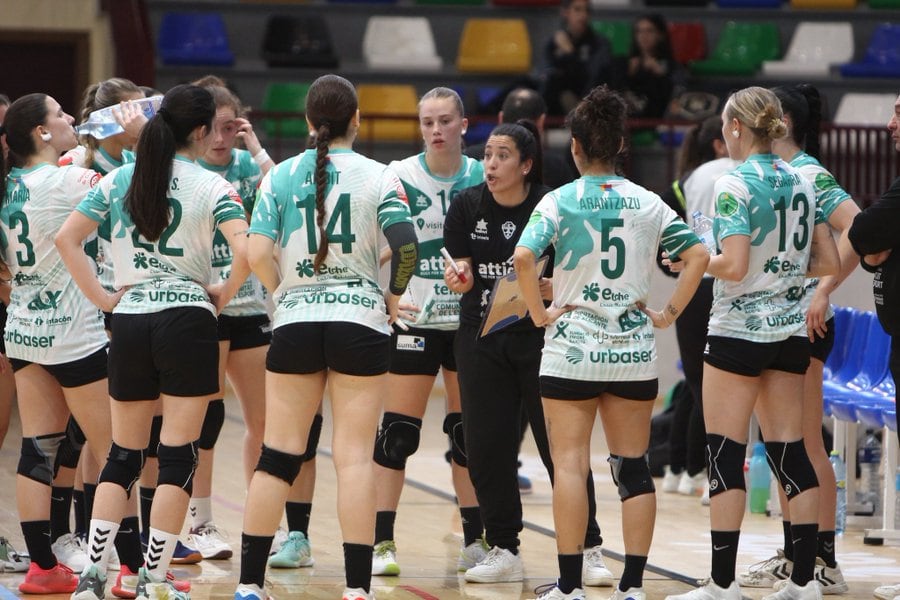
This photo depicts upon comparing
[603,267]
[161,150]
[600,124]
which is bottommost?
[603,267]

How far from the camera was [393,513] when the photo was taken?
219 inches

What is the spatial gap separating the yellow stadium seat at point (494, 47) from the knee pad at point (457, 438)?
798 centimetres

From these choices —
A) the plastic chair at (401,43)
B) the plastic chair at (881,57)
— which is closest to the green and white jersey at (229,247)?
the plastic chair at (401,43)

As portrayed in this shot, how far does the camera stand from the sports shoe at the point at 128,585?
16.1 feet

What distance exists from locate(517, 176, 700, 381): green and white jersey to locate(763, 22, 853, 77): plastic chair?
936 cm

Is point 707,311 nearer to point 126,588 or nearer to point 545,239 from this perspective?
point 545,239

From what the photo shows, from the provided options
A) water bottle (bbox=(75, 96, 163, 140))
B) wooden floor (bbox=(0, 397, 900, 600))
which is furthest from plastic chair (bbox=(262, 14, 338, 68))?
water bottle (bbox=(75, 96, 163, 140))

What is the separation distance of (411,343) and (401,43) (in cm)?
838

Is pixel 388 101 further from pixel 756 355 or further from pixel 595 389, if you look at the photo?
pixel 595 389

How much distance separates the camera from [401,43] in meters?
13.4

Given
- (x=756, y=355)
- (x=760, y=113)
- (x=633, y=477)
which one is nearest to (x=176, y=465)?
(x=633, y=477)

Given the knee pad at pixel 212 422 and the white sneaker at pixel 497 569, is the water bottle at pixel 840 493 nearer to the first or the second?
the white sneaker at pixel 497 569

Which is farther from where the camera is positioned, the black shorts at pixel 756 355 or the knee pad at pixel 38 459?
the knee pad at pixel 38 459

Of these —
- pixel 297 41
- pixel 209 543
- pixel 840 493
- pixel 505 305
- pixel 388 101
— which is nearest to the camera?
pixel 505 305
